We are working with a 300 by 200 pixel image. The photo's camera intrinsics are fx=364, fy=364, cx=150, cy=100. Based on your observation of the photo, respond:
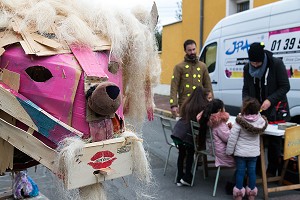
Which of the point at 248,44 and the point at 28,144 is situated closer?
the point at 28,144

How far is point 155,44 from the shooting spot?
2.15 metres

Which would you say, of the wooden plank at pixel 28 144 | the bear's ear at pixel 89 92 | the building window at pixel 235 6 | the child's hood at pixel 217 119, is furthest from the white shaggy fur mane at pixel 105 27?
the building window at pixel 235 6

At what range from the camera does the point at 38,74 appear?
1.73 metres

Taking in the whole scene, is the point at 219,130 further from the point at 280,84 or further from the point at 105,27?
the point at 105,27

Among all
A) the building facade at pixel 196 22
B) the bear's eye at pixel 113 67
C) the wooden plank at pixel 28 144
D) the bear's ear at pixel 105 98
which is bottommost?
the wooden plank at pixel 28 144

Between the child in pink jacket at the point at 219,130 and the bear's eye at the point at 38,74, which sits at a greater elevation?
the bear's eye at the point at 38,74

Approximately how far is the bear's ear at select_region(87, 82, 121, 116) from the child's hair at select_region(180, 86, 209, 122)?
10.1 feet

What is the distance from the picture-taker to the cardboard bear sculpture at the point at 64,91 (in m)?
1.49

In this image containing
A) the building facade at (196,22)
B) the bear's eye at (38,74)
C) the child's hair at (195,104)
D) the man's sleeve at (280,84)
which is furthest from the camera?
the building facade at (196,22)

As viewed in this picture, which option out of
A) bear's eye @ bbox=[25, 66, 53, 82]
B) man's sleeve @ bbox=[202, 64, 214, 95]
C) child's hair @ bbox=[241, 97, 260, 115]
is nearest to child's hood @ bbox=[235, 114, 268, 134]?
child's hair @ bbox=[241, 97, 260, 115]

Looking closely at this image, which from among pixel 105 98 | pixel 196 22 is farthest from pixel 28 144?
pixel 196 22

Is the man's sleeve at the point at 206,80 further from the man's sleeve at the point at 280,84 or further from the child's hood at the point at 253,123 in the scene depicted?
the child's hood at the point at 253,123

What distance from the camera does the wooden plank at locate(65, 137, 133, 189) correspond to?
1.46m

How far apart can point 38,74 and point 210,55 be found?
680 centimetres
